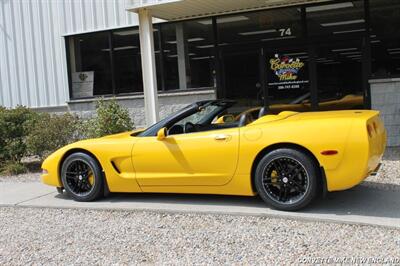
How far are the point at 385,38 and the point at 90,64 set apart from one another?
23.3 feet

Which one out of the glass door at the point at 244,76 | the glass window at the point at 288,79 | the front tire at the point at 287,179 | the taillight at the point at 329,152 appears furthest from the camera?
the glass door at the point at 244,76

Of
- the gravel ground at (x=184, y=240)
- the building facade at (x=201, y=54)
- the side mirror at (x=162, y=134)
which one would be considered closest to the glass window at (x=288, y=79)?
the building facade at (x=201, y=54)

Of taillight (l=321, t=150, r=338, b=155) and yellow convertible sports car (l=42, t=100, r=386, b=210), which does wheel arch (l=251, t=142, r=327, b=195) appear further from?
taillight (l=321, t=150, r=338, b=155)

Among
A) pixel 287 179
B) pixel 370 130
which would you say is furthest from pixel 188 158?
pixel 370 130

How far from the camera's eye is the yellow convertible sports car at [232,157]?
5367 mm

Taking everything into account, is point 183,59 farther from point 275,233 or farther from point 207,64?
point 275,233

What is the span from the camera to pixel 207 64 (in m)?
11.7

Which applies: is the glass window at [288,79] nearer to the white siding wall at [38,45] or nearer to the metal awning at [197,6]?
the metal awning at [197,6]

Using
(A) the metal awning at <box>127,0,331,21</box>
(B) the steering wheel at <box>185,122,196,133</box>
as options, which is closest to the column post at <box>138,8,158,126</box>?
(A) the metal awning at <box>127,0,331,21</box>

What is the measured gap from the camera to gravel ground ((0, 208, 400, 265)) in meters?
4.50

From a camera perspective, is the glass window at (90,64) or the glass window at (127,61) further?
the glass window at (90,64)

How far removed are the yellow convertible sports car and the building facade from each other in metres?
3.30

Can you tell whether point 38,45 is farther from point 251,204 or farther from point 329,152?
point 329,152

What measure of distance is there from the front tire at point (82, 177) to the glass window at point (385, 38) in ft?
20.3
